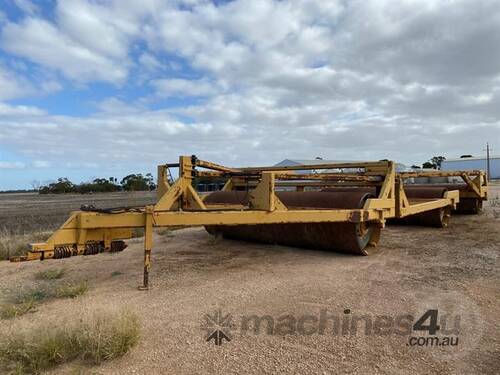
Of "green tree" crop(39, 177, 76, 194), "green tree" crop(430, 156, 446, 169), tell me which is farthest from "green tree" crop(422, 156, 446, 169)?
"green tree" crop(39, 177, 76, 194)

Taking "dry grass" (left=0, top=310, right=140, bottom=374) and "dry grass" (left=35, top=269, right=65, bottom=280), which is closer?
"dry grass" (left=0, top=310, right=140, bottom=374)

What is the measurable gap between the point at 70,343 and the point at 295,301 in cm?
203

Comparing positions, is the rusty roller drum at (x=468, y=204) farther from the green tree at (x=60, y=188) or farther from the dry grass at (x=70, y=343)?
the green tree at (x=60, y=188)

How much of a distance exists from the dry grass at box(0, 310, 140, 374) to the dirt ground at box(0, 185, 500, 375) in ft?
0.30

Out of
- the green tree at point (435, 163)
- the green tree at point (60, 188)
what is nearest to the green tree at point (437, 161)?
the green tree at point (435, 163)

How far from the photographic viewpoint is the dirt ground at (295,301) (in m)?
2.82

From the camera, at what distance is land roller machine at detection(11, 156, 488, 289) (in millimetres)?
4148

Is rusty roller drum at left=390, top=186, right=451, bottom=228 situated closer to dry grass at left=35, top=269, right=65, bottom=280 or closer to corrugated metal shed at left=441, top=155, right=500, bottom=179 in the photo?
dry grass at left=35, top=269, right=65, bottom=280

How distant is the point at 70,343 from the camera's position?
291 cm

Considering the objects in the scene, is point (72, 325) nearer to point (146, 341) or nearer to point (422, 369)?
point (146, 341)

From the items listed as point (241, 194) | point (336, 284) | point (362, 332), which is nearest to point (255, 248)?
point (241, 194)

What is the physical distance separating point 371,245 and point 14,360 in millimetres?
5251

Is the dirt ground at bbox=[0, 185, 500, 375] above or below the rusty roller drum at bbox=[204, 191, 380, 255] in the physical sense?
below

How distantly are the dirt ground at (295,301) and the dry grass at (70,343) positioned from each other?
0.09m
